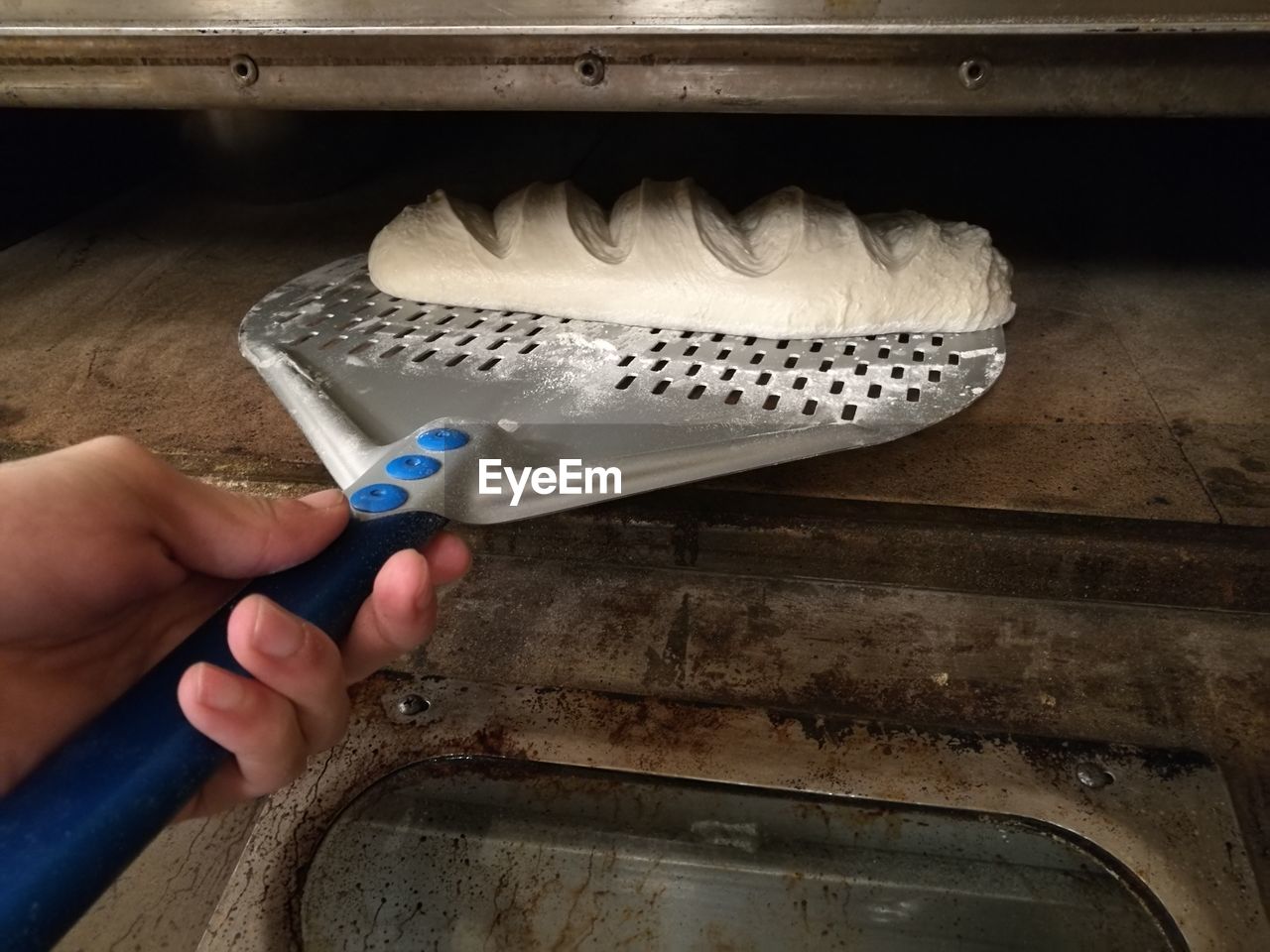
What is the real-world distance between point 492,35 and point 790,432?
54 centimetres

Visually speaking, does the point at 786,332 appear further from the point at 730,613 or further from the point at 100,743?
the point at 100,743

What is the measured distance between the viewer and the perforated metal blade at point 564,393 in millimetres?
771

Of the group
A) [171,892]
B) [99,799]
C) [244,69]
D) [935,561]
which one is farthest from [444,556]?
[244,69]

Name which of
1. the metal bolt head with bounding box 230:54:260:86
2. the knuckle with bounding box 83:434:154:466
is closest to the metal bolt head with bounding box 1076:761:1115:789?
the knuckle with bounding box 83:434:154:466

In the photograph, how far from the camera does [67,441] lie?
3.49ft

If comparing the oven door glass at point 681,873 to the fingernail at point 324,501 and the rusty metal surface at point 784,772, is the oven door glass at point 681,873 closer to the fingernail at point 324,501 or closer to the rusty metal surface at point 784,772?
the rusty metal surface at point 784,772

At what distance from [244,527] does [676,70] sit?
2.14 ft

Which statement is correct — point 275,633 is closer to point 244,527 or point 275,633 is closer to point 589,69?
point 244,527

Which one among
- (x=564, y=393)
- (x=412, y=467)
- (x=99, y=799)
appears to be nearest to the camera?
(x=99, y=799)

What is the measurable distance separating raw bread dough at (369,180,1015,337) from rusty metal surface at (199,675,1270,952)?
21.2 inches

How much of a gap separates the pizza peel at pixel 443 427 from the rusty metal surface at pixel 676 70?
0.93ft

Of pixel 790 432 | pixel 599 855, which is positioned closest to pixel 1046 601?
pixel 790 432

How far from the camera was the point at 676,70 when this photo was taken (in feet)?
2.96

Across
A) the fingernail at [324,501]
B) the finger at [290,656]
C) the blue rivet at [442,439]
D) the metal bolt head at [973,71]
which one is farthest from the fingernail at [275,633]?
the metal bolt head at [973,71]
